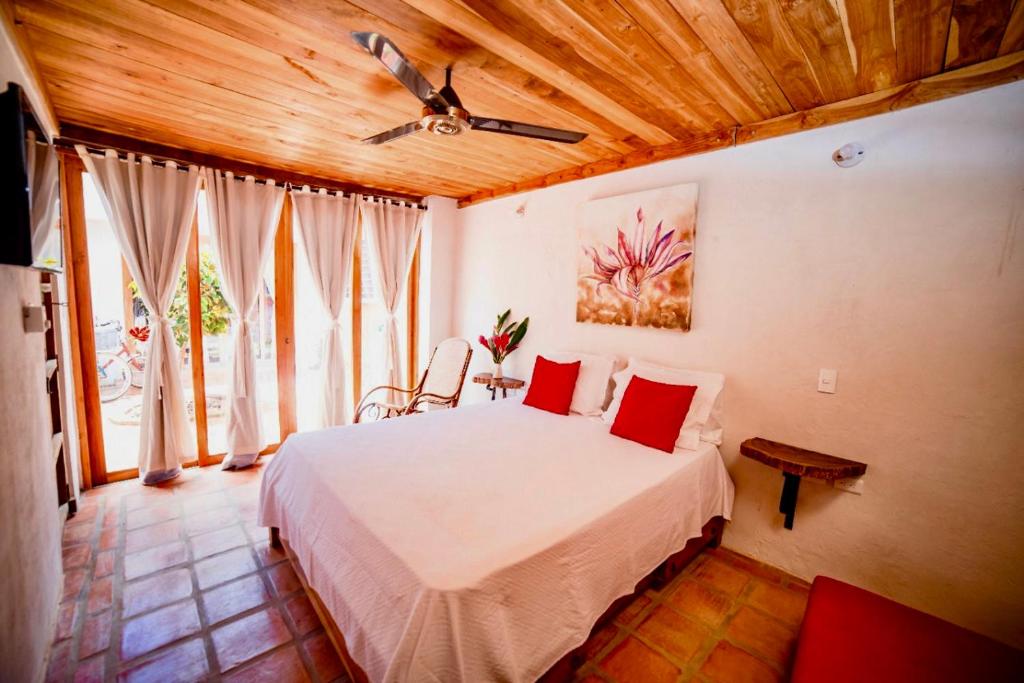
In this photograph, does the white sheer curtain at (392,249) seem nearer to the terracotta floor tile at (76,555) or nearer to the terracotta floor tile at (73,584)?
the terracotta floor tile at (76,555)

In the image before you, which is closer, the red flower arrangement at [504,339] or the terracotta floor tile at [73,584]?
the terracotta floor tile at [73,584]

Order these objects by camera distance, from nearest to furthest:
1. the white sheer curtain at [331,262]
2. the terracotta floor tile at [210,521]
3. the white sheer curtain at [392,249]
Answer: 1. the terracotta floor tile at [210,521]
2. the white sheer curtain at [331,262]
3. the white sheer curtain at [392,249]

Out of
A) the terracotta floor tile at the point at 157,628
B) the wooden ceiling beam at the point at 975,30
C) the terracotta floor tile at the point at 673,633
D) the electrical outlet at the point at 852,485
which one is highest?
the wooden ceiling beam at the point at 975,30

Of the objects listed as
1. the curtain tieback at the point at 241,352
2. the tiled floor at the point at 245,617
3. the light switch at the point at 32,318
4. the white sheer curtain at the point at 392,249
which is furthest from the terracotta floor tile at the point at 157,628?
the white sheer curtain at the point at 392,249

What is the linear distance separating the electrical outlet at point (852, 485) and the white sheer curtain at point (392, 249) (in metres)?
3.65

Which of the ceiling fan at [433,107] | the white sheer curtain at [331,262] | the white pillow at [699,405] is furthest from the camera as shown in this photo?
the white sheer curtain at [331,262]

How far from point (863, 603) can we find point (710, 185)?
7.21ft

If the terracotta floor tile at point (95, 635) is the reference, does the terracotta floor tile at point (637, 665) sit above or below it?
below

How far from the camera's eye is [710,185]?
255cm

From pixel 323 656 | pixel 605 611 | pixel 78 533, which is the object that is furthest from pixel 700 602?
pixel 78 533

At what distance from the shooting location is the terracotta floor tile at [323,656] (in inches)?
64.0

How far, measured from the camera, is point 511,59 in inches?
68.8

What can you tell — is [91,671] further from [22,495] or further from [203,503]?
[203,503]

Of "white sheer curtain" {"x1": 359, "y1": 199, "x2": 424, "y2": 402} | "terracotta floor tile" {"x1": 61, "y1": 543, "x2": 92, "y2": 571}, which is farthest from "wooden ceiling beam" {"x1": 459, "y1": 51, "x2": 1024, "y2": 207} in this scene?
"terracotta floor tile" {"x1": 61, "y1": 543, "x2": 92, "y2": 571}
